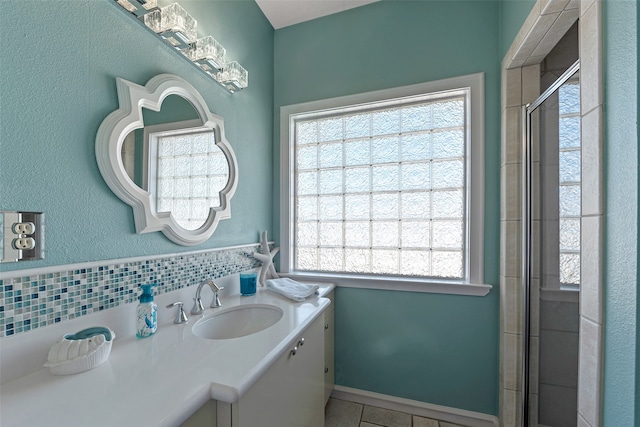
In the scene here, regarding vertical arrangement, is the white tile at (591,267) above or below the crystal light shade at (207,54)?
below

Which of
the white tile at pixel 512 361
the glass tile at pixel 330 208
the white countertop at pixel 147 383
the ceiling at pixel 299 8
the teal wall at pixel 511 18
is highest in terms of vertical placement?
the ceiling at pixel 299 8

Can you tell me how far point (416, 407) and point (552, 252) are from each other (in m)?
1.22

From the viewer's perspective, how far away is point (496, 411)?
1483mm

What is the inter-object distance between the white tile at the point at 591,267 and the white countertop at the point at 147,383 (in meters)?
0.94

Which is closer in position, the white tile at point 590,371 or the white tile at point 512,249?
the white tile at point 590,371

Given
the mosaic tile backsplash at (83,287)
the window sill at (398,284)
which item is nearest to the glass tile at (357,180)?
the window sill at (398,284)

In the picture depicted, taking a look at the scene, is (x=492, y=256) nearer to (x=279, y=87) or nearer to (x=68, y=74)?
(x=279, y=87)

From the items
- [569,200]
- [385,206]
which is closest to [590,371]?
[569,200]

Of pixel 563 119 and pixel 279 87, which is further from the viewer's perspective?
pixel 279 87

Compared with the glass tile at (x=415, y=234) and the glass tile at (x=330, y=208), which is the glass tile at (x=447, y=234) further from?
the glass tile at (x=330, y=208)

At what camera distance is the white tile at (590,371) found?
2.30 feet

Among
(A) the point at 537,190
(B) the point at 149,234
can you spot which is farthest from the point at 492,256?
(B) the point at 149,234

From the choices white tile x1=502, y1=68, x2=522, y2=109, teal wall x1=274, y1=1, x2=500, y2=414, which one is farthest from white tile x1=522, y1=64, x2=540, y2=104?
teal wall x1=274, y1=1, x2=500, y2=414

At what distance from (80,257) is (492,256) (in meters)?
1.95
